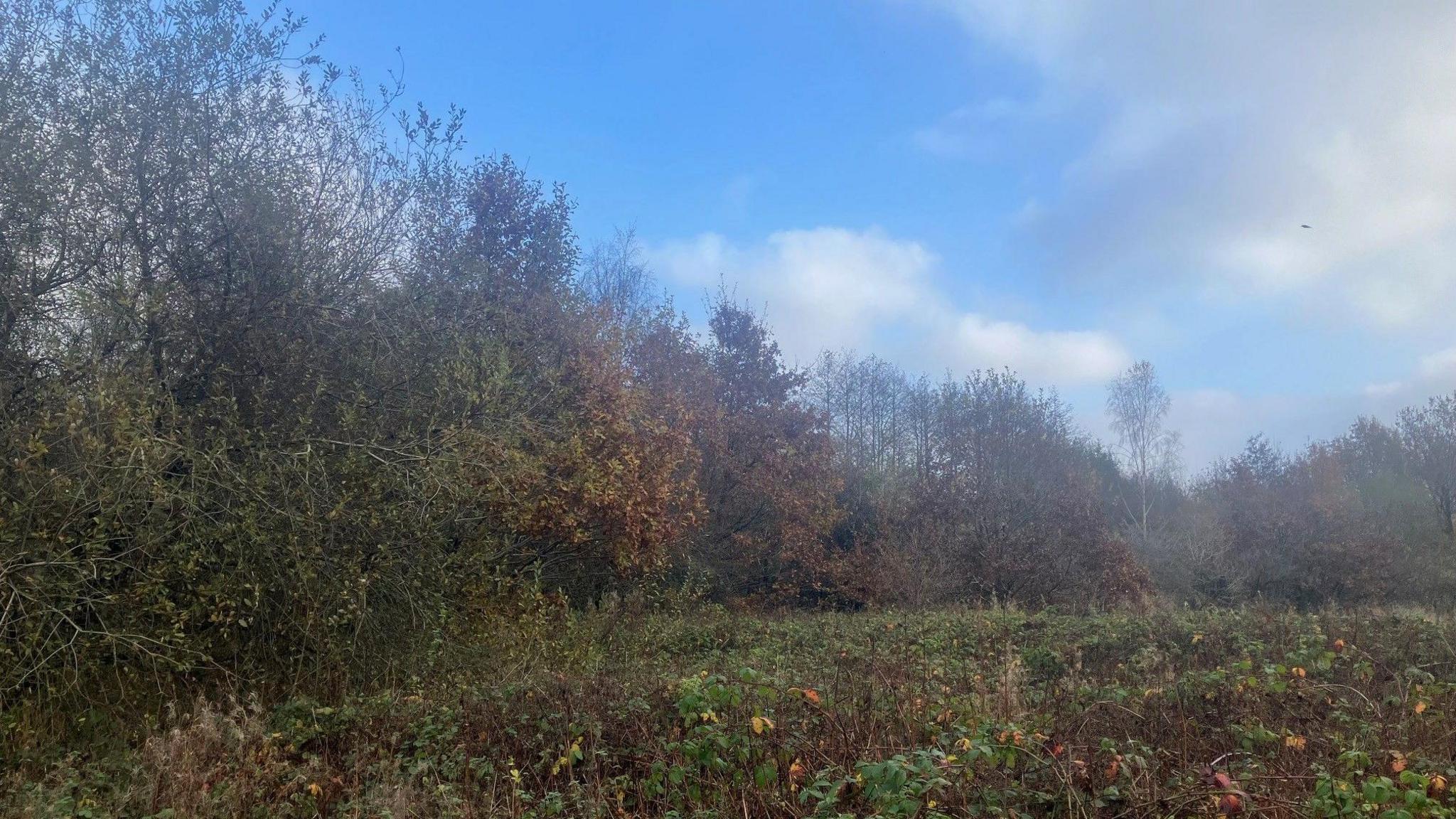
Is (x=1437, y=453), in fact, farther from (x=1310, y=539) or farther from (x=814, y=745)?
(x=814, y=745)

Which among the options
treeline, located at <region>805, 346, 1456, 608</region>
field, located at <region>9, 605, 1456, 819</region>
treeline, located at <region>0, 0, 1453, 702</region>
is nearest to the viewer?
field, located at <region>9, 605, 1456, 819</region>

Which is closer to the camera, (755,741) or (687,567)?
(755,741)

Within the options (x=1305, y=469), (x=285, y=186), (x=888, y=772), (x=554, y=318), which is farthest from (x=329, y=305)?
(x=1305, y=469)

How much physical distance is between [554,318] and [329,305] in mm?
4327

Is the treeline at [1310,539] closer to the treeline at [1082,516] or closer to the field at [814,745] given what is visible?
the treeline at [1082,516]

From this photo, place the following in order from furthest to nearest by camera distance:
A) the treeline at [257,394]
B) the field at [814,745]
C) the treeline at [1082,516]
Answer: the treeline at [1082,516]
the treeline at [257,394]
the field at [814,745]

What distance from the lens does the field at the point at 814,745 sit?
154 inches

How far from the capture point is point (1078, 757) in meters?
4.30

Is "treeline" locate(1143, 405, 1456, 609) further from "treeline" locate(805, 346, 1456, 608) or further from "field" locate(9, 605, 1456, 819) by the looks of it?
"field" locate(9, 605, 1456, 819)

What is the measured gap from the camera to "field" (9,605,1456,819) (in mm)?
3920

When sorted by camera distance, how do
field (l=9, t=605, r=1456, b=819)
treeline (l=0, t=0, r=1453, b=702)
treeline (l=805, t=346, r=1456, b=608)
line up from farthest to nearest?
treeline (l=805, t=346, r=1456, b=608), treeline (l=0, t=0, r=1453, b=702), field (l=9, t=605, r=1456, b=819)

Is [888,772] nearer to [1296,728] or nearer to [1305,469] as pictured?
[1296,728]

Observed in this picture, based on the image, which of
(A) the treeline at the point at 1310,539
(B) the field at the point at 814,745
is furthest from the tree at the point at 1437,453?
(B) the field at the point at 814,745

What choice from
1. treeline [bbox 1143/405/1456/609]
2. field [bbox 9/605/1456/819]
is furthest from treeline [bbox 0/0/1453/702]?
treeline [bbox 1143/405/1456/609]
